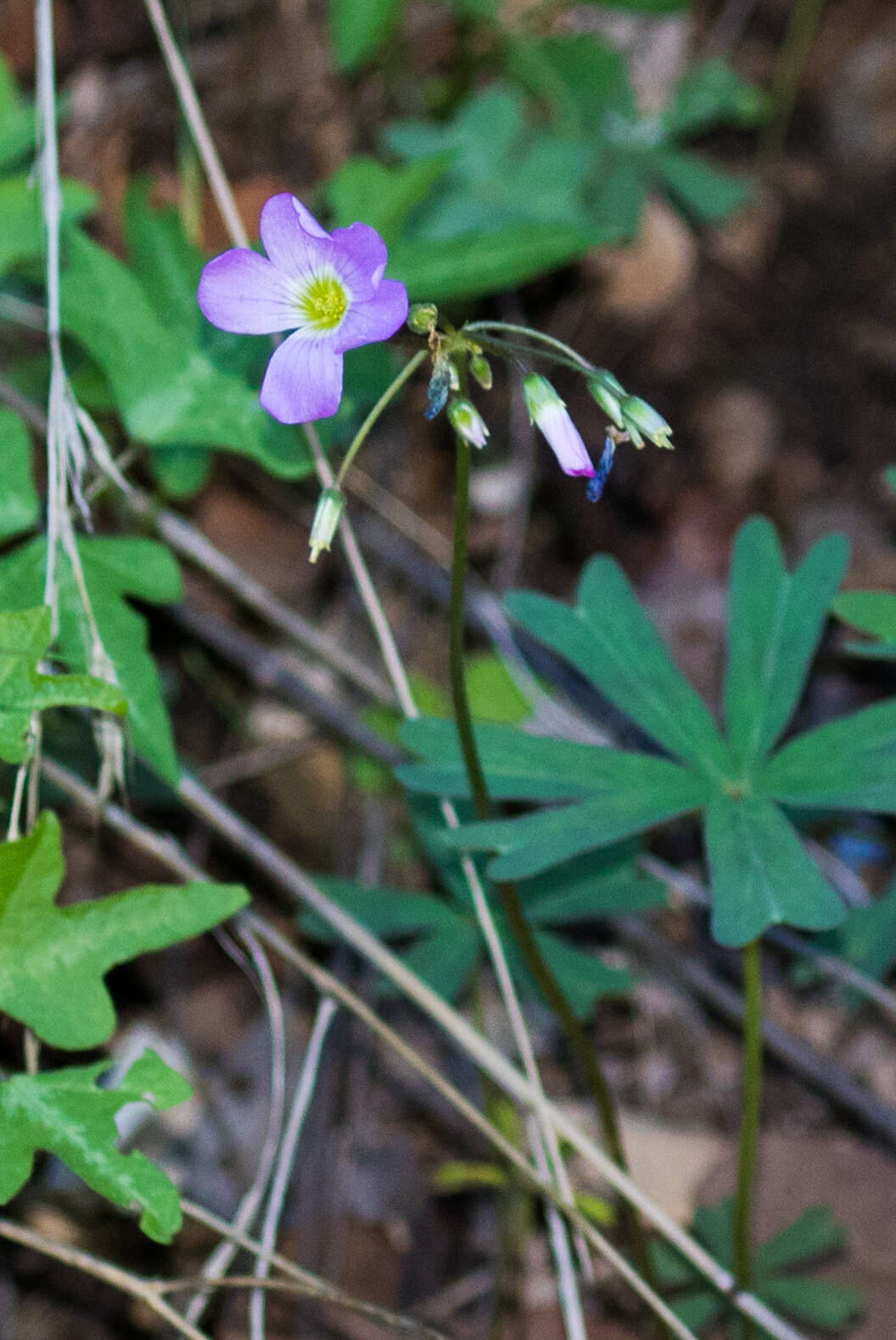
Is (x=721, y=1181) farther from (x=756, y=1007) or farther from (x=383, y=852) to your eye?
(x=383, y=852)

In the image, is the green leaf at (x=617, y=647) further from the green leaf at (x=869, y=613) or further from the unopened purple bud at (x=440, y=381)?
the unopened purple bud at (x=440, y=381)

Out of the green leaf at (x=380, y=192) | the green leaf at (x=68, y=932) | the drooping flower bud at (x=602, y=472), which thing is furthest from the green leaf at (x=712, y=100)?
the green leaf at (x=68, y=932)

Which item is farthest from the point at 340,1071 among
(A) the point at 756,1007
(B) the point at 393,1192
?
(A) the point at 756,1007

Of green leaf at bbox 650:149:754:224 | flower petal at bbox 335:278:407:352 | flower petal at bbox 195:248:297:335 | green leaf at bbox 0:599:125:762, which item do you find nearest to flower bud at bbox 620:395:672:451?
flower petal at bbox 335:278:407:352

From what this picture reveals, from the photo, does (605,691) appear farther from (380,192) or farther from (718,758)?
(380,192)

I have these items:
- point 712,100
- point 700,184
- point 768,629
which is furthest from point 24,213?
point 712,100

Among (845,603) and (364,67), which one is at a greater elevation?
(364,67)
